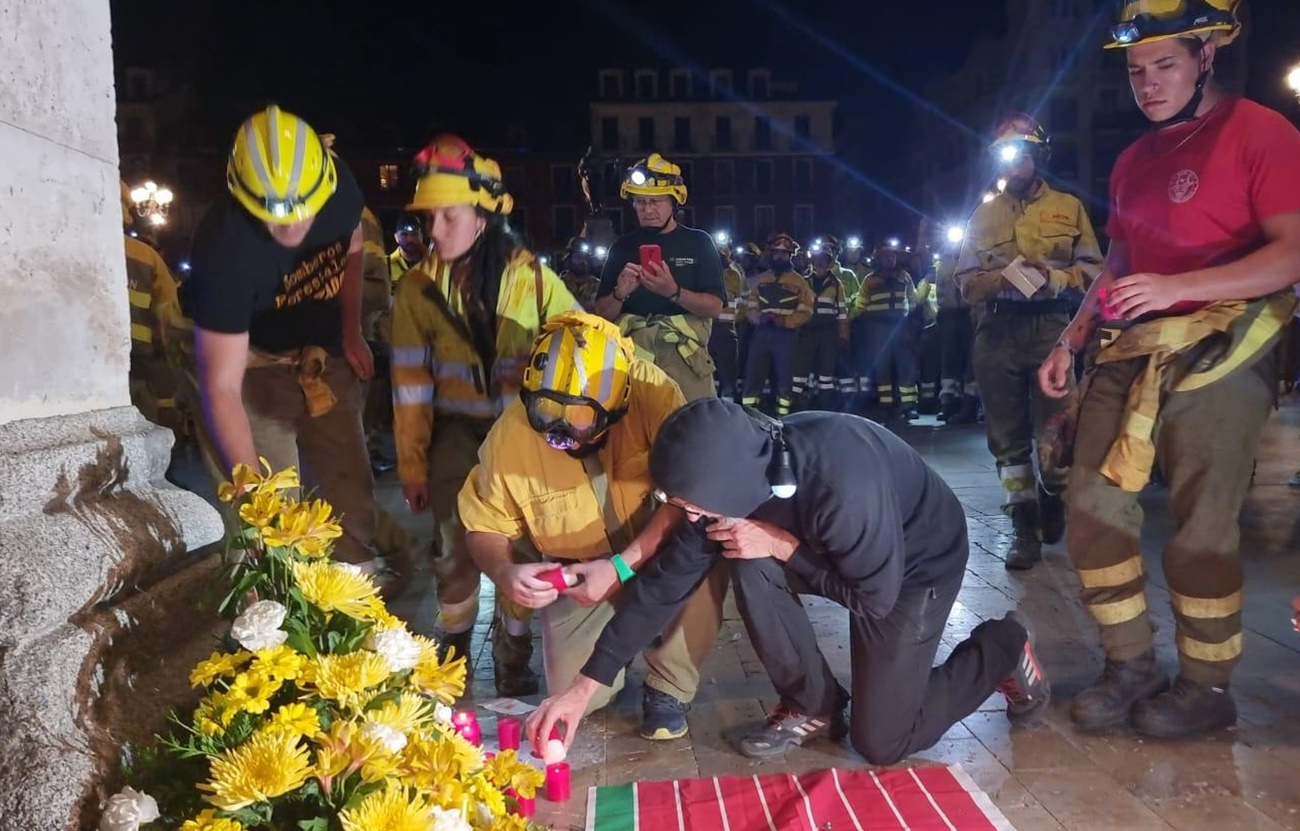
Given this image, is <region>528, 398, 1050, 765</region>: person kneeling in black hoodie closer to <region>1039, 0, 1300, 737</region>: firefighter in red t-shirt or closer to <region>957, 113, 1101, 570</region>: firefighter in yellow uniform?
<region>1039, 0, 1300, 737</region>: firefighter in red t-shirt

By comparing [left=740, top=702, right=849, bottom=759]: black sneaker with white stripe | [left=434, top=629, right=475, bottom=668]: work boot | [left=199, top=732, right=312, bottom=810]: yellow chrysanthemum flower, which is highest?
[left=199, top=732, right=312, bottom=810]: yellow chrysanthemum flower

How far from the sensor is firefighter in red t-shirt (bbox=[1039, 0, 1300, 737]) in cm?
310

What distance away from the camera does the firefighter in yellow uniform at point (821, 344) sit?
12.3 m

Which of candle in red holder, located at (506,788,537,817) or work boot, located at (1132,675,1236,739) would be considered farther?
work boot, located at (1132,675,1236,739)

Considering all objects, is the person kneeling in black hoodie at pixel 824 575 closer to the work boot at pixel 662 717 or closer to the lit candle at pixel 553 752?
the lit candle at pixel 553 752

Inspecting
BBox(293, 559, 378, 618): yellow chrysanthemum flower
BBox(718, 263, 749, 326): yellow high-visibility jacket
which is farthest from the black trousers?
BBox(718, 263, 749, 326): yellow high-visibility jacket

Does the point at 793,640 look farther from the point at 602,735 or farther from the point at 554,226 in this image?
the point at 554,226

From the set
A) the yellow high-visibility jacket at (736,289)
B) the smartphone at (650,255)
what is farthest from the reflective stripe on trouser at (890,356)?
the smartphone at (650,255)

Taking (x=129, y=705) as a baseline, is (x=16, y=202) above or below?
above

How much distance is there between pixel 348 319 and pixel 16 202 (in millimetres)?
2207

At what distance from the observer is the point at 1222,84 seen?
3.32 metres

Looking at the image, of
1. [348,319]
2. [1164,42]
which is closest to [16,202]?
[348,319]

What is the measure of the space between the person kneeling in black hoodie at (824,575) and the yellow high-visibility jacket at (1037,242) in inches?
101

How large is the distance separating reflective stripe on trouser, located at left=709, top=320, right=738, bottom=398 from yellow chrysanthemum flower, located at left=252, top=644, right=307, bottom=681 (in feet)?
34.2
